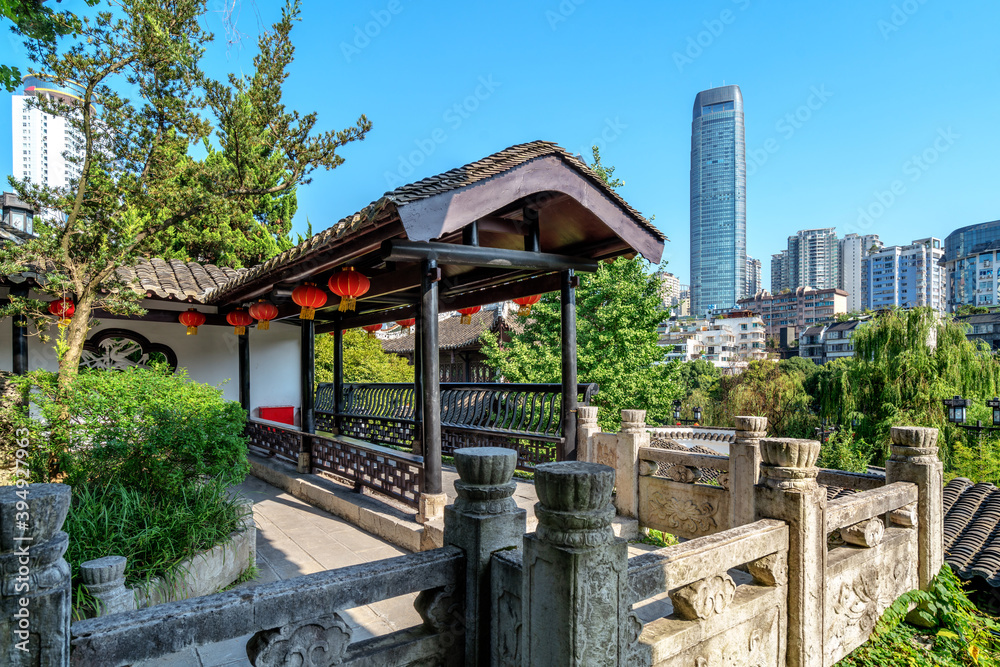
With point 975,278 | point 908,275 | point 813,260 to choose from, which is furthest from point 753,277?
point 975,278

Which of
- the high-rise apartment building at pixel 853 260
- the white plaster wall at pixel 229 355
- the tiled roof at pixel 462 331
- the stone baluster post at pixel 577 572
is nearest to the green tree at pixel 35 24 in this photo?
the stone baluster post at pixel 577 572

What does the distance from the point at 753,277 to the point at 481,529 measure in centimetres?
13841

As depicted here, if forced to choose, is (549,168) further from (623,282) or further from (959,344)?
(959,344)

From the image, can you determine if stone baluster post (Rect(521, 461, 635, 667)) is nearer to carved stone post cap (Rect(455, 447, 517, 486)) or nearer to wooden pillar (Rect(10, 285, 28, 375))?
carved stone post cap (Rect(455, 447, 517, 486))

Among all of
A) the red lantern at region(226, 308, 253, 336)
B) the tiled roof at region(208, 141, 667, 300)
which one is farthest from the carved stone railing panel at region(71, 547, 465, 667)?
the red lantern at region(226, 308, 253, 336)

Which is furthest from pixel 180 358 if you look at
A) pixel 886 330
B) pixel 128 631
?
pixel 886 330

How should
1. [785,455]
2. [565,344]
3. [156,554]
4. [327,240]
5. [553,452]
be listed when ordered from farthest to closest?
[553,452]
[565,344]
[327,240]
[156,554]
[785,455]

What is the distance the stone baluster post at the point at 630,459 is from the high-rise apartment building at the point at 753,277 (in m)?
129

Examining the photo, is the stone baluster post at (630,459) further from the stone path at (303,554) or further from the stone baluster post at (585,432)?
the stone path at (303,554)

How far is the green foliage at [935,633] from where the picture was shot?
334 cm

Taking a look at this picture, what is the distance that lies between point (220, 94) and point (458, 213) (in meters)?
2.28

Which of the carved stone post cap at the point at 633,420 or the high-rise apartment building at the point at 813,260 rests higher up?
the high-rise apartment building at the point at 813,260

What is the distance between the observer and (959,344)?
13992 mm

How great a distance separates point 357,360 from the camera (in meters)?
16.9
